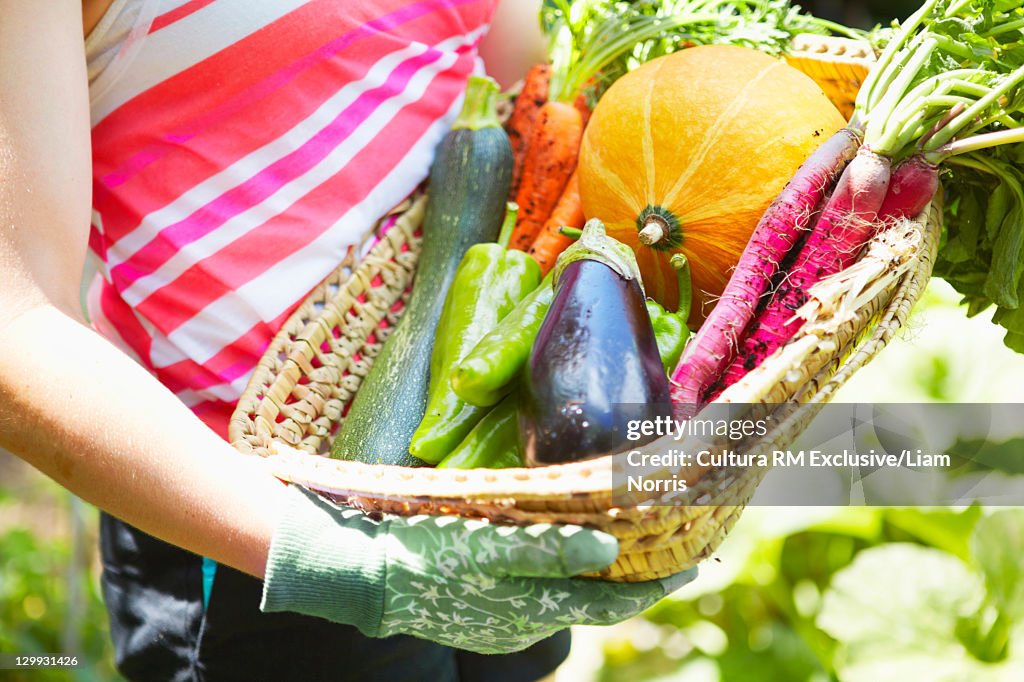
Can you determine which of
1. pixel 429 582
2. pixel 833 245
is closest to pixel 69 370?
pixel 429 582

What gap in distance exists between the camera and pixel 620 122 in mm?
1182

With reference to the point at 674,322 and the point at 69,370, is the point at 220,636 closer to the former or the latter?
the point at 69,370

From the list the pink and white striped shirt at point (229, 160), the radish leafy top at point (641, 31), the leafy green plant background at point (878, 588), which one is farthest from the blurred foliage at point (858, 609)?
the pink and white striped shirt at point (229, 160)

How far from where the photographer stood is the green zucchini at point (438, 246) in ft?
3.81

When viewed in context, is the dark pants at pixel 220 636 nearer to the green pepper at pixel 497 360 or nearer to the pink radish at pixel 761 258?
the green pepper at pixel 497 360

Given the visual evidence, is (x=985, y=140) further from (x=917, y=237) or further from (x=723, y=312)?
(x=723, y=312)

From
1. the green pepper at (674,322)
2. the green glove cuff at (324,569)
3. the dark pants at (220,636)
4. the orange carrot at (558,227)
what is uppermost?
the green pepper at (674,322)

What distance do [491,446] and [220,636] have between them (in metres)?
0.48

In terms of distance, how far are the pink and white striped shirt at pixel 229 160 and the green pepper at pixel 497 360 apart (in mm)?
331

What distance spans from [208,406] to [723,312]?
72cm

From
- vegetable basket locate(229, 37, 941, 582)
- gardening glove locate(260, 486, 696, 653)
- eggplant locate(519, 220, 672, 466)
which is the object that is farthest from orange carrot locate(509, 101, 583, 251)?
gardening glove locate(260, 486, 696, 653)

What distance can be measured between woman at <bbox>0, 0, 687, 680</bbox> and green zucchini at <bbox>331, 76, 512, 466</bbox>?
0.18 ft

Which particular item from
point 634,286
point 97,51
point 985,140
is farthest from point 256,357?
point 985,140

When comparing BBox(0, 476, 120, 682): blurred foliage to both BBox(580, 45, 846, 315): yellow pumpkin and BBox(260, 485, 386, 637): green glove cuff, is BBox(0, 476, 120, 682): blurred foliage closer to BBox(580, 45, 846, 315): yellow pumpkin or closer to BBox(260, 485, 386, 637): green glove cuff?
BBox(260, 485, 386, 637): green glove cuff
